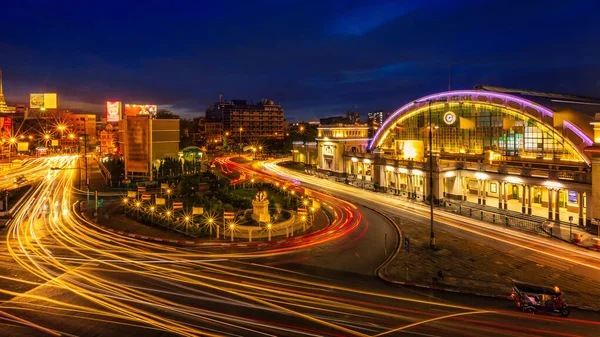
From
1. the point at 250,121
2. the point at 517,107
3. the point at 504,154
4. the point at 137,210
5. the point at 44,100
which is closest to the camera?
the point at 137,210

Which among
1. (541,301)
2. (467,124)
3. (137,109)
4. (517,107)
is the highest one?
(137,109)

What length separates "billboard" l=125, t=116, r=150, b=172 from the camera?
6456cm

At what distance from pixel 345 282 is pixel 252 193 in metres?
28.1

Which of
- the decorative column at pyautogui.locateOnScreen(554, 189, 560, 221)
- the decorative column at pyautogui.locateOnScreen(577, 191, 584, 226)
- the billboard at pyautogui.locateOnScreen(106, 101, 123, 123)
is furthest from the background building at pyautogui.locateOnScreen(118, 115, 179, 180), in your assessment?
the decorative column at pyautogui.locateOnScreen(577, 191, 584, 226)

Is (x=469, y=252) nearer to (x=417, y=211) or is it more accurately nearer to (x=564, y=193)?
(x=417, y=211)

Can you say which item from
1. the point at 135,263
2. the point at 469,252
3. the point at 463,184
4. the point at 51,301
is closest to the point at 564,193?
the point at 463,184

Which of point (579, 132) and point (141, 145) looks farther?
point (141, 145)

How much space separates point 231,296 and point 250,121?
180 m

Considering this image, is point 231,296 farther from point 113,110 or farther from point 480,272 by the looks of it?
point 113,110

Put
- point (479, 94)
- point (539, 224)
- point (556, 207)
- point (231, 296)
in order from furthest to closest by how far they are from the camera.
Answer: point (479, 94) → point (556, 207) → point (539, 224) → point (231, 296)

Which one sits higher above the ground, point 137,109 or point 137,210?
point 137,109

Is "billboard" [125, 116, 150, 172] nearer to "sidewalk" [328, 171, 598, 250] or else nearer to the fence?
"sidewalk" [328, 171, 598, 250]

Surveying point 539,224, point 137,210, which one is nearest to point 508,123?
point 539,224

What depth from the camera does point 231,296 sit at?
19297 mm
